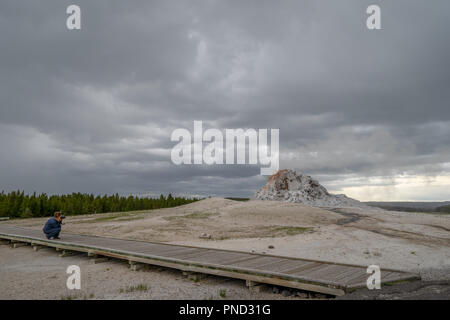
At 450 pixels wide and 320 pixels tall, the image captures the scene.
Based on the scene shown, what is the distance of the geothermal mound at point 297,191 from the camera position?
1928 inches

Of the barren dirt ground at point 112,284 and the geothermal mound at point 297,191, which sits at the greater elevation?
the geothermal mound at point 297,191

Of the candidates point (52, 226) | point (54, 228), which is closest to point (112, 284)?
point (54, 228)

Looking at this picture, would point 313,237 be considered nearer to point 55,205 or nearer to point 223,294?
point 223,294

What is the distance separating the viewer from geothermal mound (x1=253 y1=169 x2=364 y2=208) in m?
49.0

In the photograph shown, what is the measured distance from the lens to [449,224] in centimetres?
2673

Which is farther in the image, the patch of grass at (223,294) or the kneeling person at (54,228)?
the kneeling person at (54,228)

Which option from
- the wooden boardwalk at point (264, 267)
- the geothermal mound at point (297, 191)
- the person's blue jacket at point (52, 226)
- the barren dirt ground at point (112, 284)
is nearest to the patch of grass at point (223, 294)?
the barren dirt ground at point (112, 284)

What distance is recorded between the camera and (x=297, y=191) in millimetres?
50500

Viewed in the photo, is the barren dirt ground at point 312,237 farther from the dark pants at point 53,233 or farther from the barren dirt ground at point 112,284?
the dark pants at point 53,233

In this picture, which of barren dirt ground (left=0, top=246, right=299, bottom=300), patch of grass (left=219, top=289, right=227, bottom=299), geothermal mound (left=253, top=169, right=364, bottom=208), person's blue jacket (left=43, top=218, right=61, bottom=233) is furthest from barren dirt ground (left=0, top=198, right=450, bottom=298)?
geothermal mound (left=253, top=169, right=364, bottom=208)
